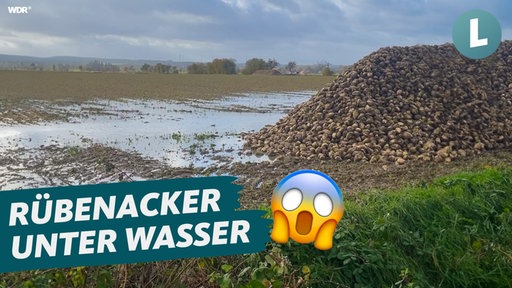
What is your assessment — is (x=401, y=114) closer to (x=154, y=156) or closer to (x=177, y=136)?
(x=177, y=136)

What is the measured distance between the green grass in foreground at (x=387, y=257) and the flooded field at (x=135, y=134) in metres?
3.59

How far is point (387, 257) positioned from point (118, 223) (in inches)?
73.6

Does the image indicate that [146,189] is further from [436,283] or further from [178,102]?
[178,102]

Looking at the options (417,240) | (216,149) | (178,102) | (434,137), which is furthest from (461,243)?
(178,102)

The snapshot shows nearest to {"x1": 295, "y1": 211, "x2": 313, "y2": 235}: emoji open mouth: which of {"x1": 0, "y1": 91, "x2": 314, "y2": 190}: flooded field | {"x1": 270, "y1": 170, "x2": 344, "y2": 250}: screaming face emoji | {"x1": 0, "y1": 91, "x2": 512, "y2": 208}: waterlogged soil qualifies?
{"x1": 270, "y1": 170, "x2": 344, "y2": 250}: screaming face emoji

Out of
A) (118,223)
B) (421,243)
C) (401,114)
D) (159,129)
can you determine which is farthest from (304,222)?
(159,129)

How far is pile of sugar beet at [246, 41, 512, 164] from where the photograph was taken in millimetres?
7305

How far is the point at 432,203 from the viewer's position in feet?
13.3

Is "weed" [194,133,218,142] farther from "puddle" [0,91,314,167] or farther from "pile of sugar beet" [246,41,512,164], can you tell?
"pile of sugar beet" [246,41,512,164]

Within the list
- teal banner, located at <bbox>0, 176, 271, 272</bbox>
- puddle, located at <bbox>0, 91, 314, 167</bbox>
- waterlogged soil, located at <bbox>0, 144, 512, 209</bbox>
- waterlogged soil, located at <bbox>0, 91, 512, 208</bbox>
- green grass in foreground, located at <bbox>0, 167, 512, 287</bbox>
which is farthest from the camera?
puddle, located at <bbox>0, 91, 314, 167</bbox>

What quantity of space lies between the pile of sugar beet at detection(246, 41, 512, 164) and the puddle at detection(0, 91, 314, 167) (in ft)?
2.99

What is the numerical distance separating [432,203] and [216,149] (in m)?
4.49

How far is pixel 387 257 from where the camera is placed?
10.3 ft

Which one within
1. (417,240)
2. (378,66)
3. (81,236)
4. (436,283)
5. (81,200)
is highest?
(378,66)
